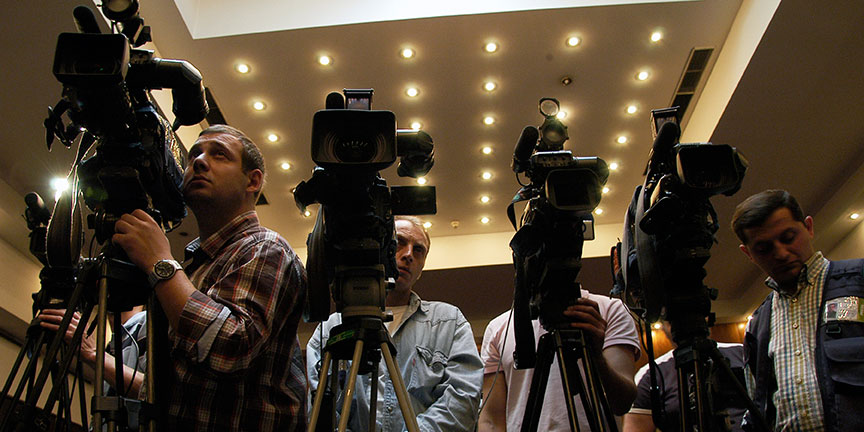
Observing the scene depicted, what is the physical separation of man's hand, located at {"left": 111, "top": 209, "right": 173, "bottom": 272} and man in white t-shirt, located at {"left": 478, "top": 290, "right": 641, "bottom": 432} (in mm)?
820

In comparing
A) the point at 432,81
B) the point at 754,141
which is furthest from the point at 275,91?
the point at 754,141

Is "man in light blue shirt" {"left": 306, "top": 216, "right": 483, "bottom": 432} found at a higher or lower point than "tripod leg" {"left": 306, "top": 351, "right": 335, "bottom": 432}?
A: higher

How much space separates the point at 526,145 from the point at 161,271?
0.92 metres

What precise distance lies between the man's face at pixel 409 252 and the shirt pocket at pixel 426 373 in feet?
0.93

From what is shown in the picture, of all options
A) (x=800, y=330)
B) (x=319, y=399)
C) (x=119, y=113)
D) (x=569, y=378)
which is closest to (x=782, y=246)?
(x=800, y=330)

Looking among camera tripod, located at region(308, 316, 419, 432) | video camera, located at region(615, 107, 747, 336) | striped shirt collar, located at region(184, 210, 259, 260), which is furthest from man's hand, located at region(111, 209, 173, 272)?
video camera, located at region(615, 107, 747, 336)

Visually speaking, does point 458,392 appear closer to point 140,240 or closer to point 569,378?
point 569,378

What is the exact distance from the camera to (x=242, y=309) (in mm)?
1284

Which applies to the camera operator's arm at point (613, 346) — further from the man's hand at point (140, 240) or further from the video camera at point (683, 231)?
the man's hand at point (140, 240)

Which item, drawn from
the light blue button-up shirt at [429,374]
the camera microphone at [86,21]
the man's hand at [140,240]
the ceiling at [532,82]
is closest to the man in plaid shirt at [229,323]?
the man's hand at [140,240]

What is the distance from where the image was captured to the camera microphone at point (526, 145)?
158 centimetres

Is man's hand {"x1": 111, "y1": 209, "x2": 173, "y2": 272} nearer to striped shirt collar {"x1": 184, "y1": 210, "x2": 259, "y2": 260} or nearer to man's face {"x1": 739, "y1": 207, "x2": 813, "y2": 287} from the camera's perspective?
striped shirt collar {"x1": 184, "y1": 210, "x2": 259, "y2": 260}

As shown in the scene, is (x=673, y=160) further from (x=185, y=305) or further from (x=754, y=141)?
(x=754, y=141)

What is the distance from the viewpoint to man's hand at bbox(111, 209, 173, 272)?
4.12 ft
